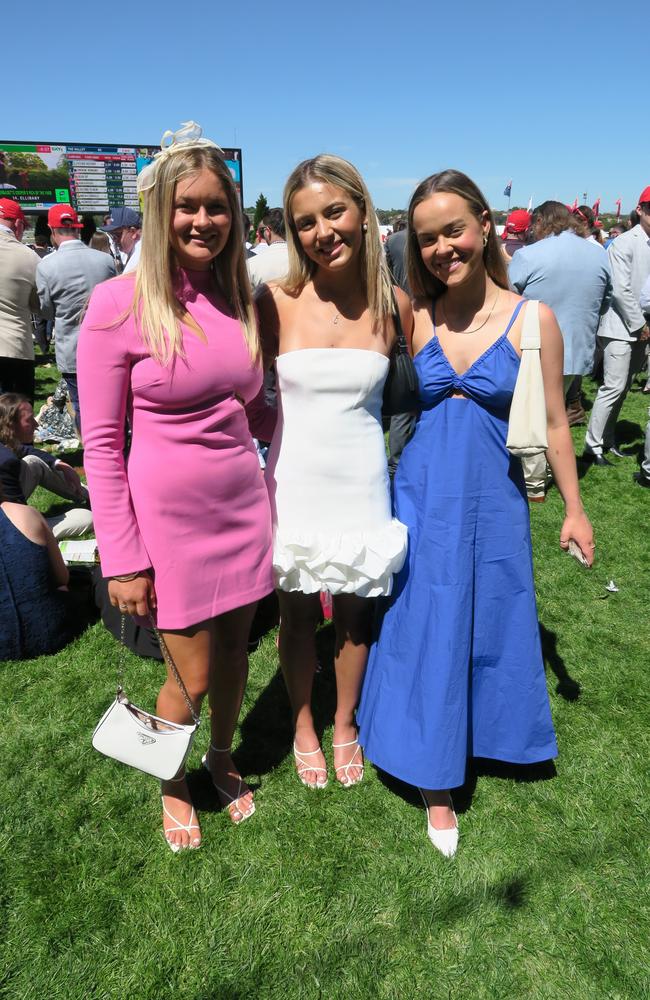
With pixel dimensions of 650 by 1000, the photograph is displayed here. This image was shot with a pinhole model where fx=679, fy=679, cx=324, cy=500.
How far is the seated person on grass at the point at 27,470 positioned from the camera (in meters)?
3.96

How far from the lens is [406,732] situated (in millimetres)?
2402

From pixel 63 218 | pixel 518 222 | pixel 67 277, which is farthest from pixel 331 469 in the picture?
pixel 518 222

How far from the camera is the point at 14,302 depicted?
572 centimetres

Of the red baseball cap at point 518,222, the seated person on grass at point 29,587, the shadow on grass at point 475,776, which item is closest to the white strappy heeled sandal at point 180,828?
the shadow on grass at point 475,776

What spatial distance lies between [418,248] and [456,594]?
1152 mm

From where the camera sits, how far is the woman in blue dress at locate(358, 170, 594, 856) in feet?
7.07

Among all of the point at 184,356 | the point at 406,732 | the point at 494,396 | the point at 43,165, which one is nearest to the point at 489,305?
the point at 494,396

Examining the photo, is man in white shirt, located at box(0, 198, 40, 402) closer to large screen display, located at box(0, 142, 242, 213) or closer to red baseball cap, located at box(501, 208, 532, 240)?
red baseball cap, located at box(501, 208, 532, 240)

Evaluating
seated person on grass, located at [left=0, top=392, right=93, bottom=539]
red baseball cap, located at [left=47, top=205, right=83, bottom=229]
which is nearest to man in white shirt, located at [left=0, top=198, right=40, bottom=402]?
red baseball cap, located at [left=47, top=205, right=83, bottom=229]

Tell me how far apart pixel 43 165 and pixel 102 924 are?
20.4 meters

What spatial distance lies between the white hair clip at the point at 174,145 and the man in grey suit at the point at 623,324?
5.13 metres

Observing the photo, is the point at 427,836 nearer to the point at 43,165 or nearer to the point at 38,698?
the point at 38,698

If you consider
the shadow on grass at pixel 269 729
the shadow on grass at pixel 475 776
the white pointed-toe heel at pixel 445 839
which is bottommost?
the shadow on grass at pixel 269 729

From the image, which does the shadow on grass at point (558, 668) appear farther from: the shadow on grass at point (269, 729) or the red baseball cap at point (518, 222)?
the red baseball cap at point (518, 222)
